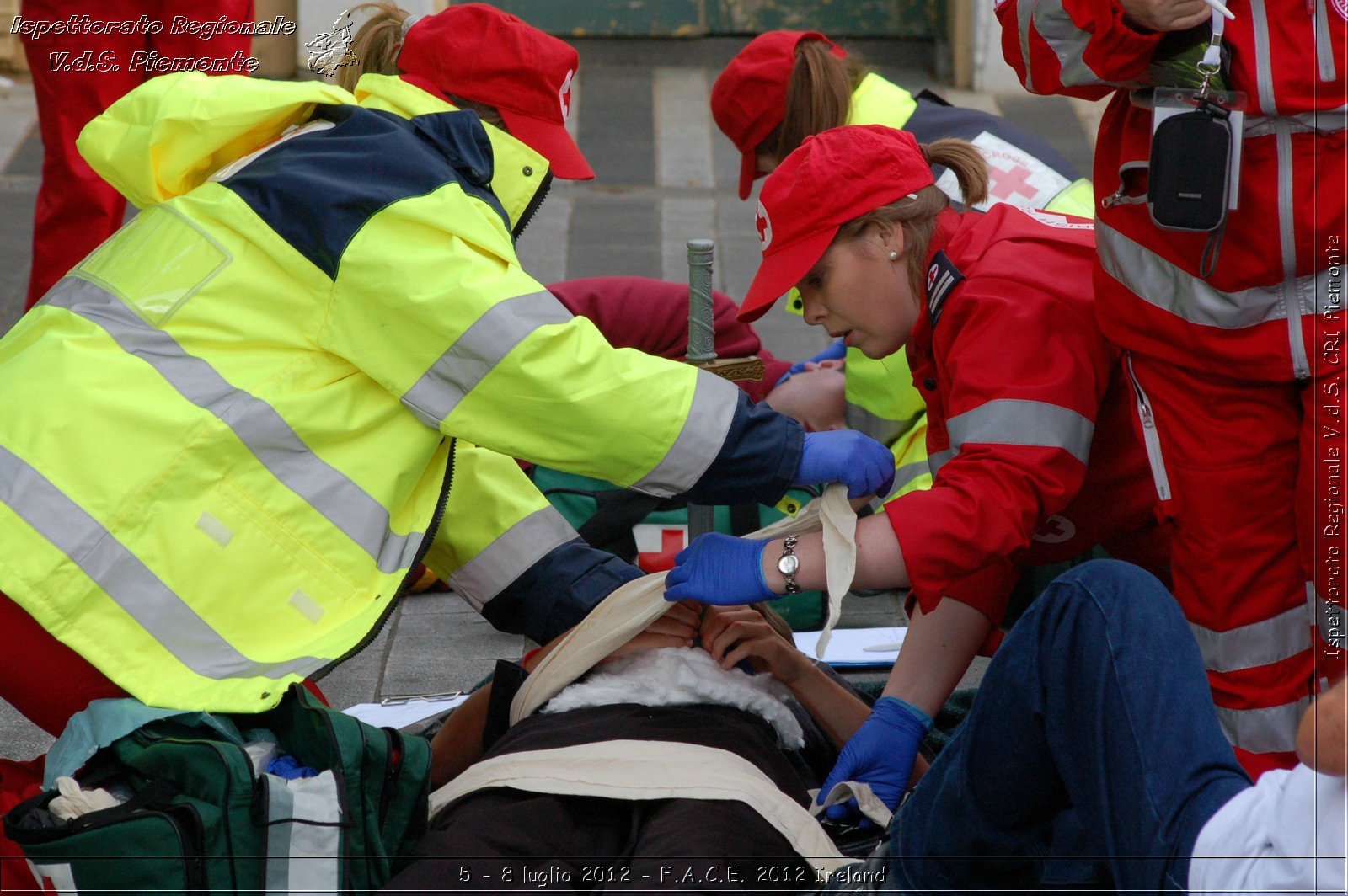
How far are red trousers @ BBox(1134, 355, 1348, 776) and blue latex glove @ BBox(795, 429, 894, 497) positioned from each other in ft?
1.52

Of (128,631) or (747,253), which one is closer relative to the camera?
(128,631)

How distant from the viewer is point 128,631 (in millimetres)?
2137

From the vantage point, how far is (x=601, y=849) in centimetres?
218

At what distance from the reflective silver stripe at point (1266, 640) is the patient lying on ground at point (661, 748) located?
631 mm

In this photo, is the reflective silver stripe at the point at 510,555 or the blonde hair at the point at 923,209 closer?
the blonde hair at the point at 923,209

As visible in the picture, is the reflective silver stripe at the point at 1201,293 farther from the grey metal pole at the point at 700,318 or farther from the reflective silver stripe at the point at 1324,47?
the grey metal pole at the point at 700,318

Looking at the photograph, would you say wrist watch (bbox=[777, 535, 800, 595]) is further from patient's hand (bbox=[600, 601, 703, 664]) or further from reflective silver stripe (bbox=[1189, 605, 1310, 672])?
reflective silver stripe (bbox=[1189, 605, 1310, 672])

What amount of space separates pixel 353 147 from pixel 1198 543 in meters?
1.49

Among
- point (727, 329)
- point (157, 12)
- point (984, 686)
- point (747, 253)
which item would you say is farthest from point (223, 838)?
point (747, 253)

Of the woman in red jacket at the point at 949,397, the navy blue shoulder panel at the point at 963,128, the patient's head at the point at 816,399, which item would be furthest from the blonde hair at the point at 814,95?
the woman in red jacket at the point at 949,397

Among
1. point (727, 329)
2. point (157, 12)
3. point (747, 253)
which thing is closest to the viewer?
point (727, 329)

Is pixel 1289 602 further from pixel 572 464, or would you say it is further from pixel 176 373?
pixel 176 373

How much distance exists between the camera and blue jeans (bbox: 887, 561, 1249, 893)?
5.38 feet

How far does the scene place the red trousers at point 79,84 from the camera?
4129mm
